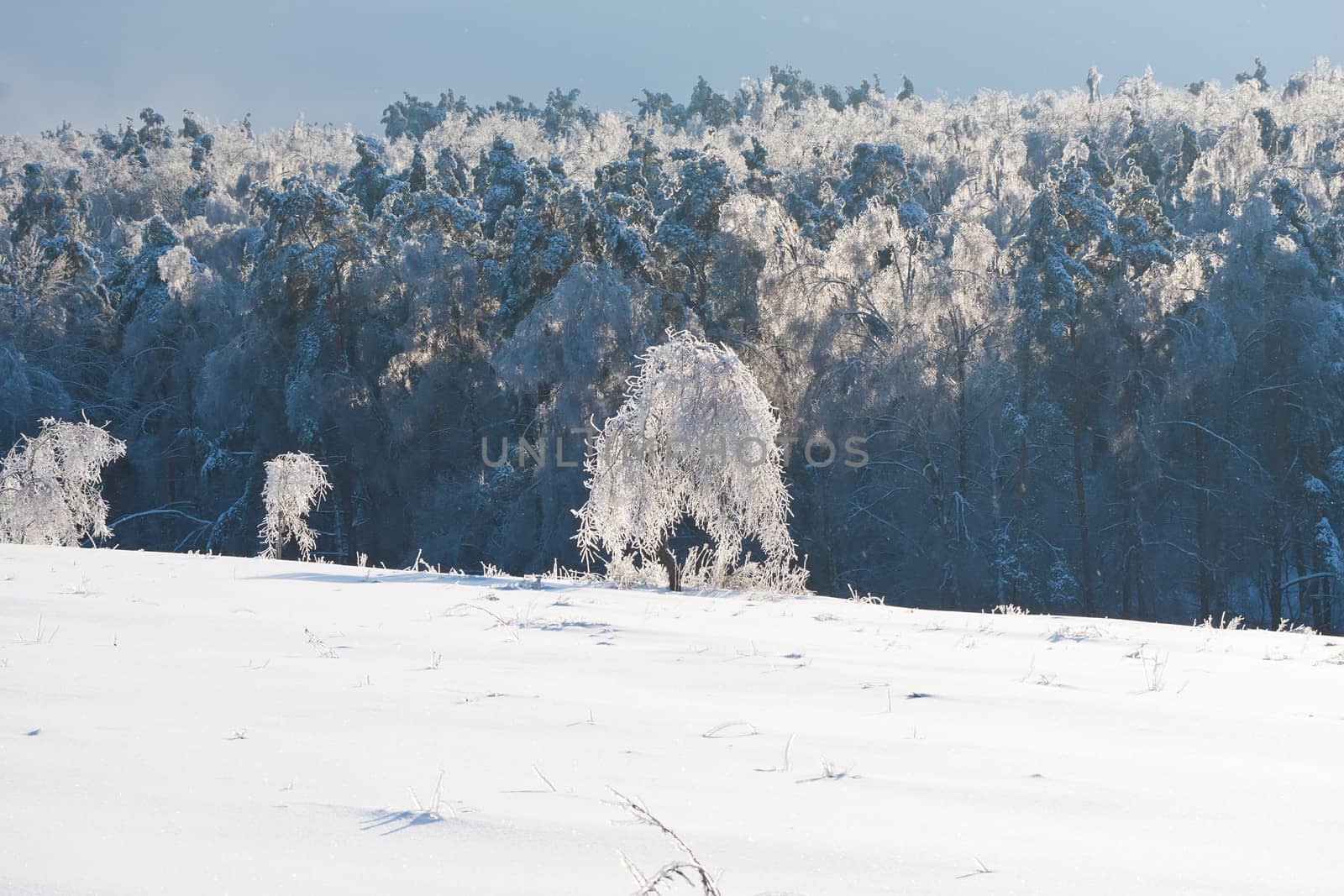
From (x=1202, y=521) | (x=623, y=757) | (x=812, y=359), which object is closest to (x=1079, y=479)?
(x=1202, y=521)

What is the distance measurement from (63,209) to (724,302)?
30.9m

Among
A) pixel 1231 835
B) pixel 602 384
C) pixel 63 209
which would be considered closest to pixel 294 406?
pixel 602 384

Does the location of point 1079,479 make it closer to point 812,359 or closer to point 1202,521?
point 1202,521

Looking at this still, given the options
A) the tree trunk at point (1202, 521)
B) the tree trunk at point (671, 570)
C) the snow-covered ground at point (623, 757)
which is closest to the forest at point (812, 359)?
the tree trunk at point (1202, 521)

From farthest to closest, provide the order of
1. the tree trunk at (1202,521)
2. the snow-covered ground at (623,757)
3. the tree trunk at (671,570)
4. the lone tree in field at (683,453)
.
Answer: the tree trunk at (1202,521), the lone tree in field at (683,453), the tree trunk at (671,570), the snow-covered ground at (623,757)

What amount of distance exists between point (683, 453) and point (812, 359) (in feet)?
54.3

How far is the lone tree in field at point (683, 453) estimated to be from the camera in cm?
1245

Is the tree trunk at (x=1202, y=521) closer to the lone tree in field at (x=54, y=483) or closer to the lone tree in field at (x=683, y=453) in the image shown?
the lone tree in field at (x=683, y=453)

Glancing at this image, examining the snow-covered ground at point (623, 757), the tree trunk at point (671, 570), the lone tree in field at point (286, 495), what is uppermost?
the lone tree in field at point (286, 495)

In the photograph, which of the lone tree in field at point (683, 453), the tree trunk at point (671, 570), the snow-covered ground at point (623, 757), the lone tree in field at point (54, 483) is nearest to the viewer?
the snow-covered ground at point (623, 757)

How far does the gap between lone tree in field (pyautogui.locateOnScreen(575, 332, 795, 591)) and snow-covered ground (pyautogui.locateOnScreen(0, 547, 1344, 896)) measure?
5636 millimetres

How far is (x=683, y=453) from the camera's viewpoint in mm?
12625

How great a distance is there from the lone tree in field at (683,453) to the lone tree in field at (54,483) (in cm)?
975

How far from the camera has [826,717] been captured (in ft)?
15.0
